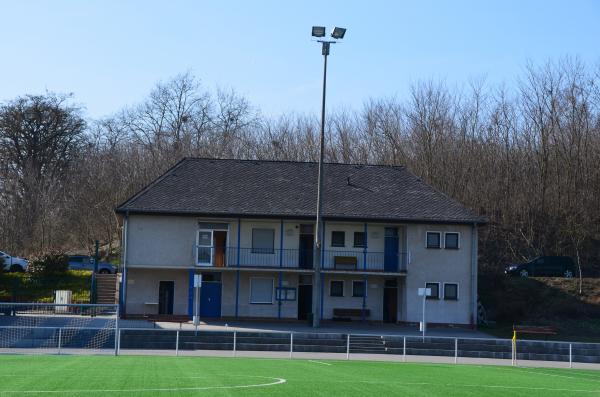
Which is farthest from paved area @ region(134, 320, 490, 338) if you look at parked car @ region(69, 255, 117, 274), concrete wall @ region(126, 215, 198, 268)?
parked car @ region(69, 255, 117, 274)

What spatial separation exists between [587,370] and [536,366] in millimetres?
1888

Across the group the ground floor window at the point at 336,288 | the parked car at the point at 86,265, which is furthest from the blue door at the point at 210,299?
the parked car at the point at 86,265

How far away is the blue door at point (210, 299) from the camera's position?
4638 centimetres

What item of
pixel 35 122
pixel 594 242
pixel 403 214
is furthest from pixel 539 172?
pixel 35 122

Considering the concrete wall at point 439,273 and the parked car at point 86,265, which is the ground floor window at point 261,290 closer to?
the concrete wall at point 439,273

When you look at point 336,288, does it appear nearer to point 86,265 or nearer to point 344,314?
point 344,314

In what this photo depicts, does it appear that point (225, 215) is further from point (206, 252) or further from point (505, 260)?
point (505, 260)

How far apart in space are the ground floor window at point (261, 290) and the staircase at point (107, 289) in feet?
24.3

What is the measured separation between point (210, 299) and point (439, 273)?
1187 cm

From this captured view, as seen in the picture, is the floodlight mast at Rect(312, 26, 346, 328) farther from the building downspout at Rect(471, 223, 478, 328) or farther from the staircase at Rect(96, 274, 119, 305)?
the staircase at Rect(96, 274, 119, 305)

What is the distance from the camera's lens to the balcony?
46219 millimetres

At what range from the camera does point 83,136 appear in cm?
7844

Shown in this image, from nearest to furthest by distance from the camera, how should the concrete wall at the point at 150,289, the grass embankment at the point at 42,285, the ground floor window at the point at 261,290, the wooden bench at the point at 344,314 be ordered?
1. the concrete wall at the point at 150,289
2. the wooden bench at the point at 344,314
3. the ground floor window at the point at 261,290
4. the grass embankment at the point at 42,285

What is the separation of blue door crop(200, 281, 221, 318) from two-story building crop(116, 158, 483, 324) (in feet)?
0.17
